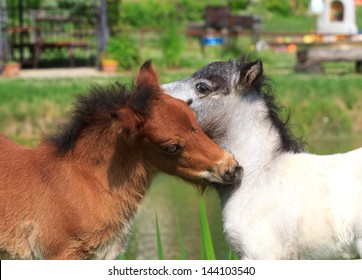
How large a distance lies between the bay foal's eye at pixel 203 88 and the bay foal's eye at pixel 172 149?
2.14 ft

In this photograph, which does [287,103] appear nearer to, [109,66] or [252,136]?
[109,66]

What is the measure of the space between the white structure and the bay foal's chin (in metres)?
24.7

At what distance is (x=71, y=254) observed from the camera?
4.98 m

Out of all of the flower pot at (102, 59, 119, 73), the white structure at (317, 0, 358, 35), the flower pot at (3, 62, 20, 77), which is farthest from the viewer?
the white structure at (317, 0, 358, 35)

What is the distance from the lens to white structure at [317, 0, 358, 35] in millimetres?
29469

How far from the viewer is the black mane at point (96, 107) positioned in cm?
501

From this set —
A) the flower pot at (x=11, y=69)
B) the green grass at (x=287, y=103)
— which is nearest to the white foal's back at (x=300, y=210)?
the green grass at (x=287, y=103)

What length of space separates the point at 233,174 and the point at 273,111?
65 centimetres

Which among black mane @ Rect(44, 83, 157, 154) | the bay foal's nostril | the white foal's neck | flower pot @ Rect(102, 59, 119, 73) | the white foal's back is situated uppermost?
black mane @ Rect(44, 83, 157, 154)

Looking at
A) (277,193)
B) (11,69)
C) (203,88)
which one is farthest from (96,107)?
(11,69)

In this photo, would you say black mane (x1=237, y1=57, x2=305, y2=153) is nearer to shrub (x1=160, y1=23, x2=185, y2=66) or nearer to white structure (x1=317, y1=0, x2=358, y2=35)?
shrub (x1=160, y1=23, x2=185, y2=66)

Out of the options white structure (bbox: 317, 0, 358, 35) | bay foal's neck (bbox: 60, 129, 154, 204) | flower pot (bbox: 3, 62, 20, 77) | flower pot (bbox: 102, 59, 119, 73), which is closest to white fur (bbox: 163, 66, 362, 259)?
bay foal's neck (bbox: 60, 129, 154, 204)
